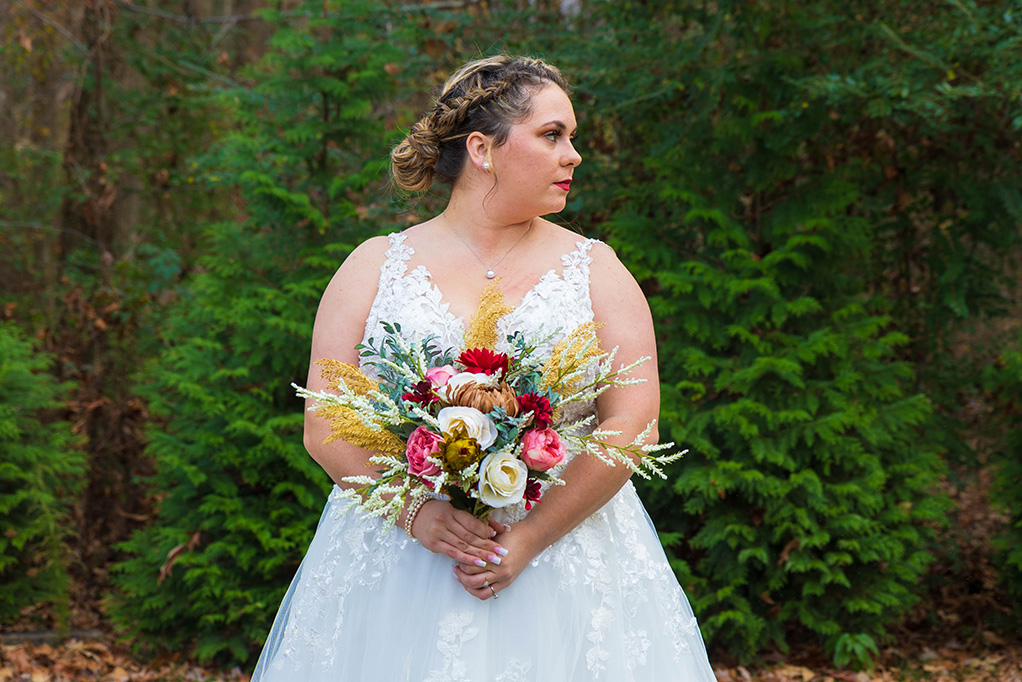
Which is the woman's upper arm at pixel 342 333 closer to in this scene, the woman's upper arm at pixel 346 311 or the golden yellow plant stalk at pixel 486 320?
the woman's upper arm at pixel 346 311

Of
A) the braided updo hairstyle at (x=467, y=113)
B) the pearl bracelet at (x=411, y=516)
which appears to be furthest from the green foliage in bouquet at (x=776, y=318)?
the pearl bracelet at (x=411, y=516)

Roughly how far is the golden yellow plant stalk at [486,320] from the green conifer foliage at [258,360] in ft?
7.81

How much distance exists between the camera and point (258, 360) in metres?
4.41

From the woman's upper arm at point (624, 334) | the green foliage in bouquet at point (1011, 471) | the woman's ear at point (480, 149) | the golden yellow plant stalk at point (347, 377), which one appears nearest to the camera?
the golden yellow plant stalk at point (347, 377)

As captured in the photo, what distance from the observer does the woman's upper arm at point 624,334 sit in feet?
7.20

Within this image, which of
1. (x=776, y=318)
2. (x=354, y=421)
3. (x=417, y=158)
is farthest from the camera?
(x=776, y=318)

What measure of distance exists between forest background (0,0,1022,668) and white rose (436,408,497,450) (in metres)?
2.71

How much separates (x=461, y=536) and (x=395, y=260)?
0.75 m

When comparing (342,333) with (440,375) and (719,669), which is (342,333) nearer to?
(440,375)

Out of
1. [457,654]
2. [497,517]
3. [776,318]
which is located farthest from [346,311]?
Result: [776,318]

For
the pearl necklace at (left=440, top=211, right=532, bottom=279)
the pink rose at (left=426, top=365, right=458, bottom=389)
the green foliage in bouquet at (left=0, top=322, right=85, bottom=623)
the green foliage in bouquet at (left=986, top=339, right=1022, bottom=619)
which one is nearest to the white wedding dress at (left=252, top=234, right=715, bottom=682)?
the pearl necklace at (left=440, top=211, right=532, bottom=279)

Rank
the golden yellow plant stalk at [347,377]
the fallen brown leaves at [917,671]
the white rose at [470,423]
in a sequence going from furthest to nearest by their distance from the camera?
the fallen brown leaves at [917,671] < the golden yellow plant stalk at [347,377] < the white rose at [470,423]

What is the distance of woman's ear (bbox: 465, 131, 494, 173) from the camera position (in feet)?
7.55

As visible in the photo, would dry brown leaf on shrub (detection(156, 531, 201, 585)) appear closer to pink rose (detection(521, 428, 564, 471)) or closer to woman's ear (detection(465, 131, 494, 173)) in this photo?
woman's ear (detection(465, 131, 494, 173))
